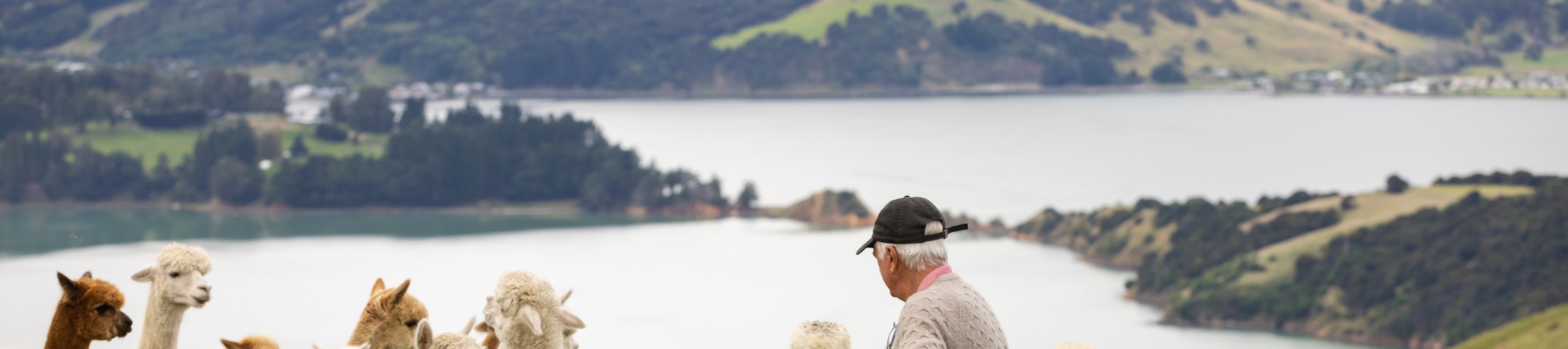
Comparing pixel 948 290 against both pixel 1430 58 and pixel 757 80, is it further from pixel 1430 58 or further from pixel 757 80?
pixel 1430 58

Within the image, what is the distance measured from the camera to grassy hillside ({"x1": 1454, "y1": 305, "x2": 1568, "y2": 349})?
42156 mm

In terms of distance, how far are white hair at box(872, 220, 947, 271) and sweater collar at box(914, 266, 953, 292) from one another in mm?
22

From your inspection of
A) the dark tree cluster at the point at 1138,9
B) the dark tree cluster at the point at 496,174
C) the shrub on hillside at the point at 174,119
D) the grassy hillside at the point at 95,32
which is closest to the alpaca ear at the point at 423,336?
the dark tree cluster at the point at 496,174

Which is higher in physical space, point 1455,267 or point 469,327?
point 469,327

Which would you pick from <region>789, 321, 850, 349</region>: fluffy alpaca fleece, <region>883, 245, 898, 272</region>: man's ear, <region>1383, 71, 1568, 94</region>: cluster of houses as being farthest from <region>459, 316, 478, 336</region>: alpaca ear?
<region>1383, 71, 1568, 94</region>: cluster of houses

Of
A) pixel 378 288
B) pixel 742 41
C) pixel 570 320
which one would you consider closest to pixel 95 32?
pixel 742 41

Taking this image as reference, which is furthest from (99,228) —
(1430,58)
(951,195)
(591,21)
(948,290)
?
(1430,58)

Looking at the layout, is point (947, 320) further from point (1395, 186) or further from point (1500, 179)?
point (1500, 179)

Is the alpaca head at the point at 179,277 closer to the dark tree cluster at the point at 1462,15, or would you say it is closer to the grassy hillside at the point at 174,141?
the grassy hillside at the point at 174,141

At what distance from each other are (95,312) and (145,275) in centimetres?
22

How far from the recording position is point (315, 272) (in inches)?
3017

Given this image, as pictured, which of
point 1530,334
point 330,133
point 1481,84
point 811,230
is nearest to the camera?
point 1530,334

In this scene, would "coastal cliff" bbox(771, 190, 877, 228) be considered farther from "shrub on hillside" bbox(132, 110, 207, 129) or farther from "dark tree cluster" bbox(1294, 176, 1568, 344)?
"shrub on hillside" bbox(132, 110, 207, 129)

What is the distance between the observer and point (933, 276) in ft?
15.8
